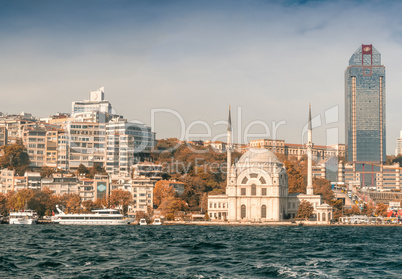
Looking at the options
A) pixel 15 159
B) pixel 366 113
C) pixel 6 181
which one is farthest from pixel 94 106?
pixel 366 113

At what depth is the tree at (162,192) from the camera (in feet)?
340

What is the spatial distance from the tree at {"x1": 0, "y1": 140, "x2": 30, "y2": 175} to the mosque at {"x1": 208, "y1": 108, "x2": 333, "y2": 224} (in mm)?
35601

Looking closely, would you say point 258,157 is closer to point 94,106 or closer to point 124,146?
point 124,146

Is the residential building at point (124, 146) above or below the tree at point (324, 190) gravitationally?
above

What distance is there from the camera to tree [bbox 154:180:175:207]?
340ft

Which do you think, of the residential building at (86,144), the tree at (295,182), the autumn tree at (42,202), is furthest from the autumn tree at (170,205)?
the residential building at (86,144)

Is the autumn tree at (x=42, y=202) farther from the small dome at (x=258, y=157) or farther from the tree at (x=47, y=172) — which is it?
the small dome at (x=258, y=157)

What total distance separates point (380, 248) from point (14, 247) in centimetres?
2496

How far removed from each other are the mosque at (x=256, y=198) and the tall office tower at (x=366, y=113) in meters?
89.2

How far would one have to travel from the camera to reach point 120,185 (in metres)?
111

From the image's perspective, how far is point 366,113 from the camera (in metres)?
192

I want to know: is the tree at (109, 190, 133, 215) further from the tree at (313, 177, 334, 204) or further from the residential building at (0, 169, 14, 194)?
the tree at (313, 177, 334, 204)

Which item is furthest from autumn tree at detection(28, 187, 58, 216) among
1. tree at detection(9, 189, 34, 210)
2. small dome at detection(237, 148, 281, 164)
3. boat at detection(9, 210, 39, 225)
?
small dome at detection(237, 148, 281, 164)

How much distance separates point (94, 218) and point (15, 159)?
31.4 metres
